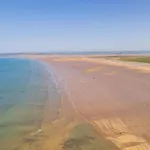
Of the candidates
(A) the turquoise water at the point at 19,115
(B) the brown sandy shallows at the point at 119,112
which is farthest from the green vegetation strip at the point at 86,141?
(A) the turquoise water at the point at 19,115

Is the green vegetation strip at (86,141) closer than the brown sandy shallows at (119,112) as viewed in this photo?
Yes

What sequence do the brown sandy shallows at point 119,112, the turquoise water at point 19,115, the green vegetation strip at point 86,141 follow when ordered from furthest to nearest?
the turquoise water at point 19,115, the brown sandy shallows at point 119,112, the green vegetation strip at point 86,141

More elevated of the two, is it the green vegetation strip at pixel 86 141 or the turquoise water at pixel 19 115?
the green vegetation strip at pixel 86 141

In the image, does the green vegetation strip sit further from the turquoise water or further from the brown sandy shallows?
the turquoise water

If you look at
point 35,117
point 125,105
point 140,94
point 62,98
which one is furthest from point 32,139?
point 140,94

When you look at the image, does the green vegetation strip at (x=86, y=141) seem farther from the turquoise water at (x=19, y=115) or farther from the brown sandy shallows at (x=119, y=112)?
the turquoise water at (x=19, y=115)

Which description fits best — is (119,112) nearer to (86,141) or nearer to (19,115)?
(86,141)

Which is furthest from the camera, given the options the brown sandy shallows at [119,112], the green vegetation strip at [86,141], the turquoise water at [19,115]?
the turquoise water at [19,115]

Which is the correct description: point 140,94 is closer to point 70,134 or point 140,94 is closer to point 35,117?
point 35,117
